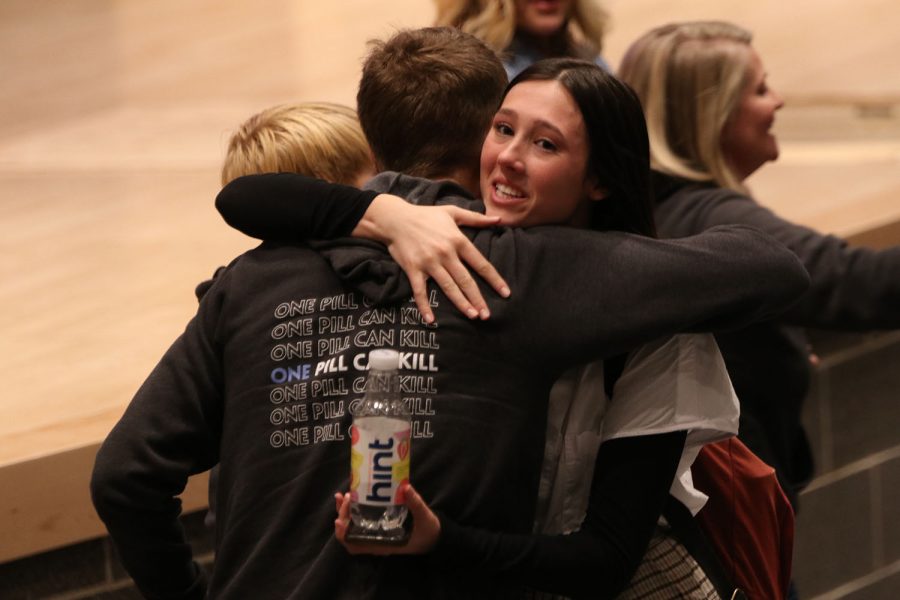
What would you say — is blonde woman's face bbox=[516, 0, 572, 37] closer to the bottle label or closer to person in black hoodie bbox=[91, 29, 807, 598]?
person in black hoodie bbox=[91, 29, 807, 598]

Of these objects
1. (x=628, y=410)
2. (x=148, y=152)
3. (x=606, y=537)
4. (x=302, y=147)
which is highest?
→ (x=302, y=147)

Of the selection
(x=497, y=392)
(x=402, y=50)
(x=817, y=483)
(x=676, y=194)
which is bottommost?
(x=817, y=483)

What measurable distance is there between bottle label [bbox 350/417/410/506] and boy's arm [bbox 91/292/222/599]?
29 centimetres

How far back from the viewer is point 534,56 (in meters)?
3.16

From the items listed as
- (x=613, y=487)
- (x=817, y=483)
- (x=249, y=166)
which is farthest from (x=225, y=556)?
(x=817, y=483)

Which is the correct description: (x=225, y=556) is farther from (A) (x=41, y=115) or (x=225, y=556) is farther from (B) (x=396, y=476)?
(A) (x=41, y=115)

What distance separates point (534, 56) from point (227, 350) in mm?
1737

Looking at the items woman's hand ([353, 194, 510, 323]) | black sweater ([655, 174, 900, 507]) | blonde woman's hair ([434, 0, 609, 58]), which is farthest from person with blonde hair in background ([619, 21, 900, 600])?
woman's hand ([353, 194, 510, 323])

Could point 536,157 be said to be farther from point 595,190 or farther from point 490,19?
point 490,19

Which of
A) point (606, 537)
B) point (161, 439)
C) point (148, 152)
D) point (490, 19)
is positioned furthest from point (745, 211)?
point (148, 152)

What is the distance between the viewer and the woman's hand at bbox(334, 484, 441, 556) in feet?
4.75

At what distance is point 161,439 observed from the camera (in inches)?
63.4

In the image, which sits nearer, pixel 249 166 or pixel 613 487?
pixel 613 487

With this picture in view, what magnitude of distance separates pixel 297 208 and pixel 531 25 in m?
1.67
